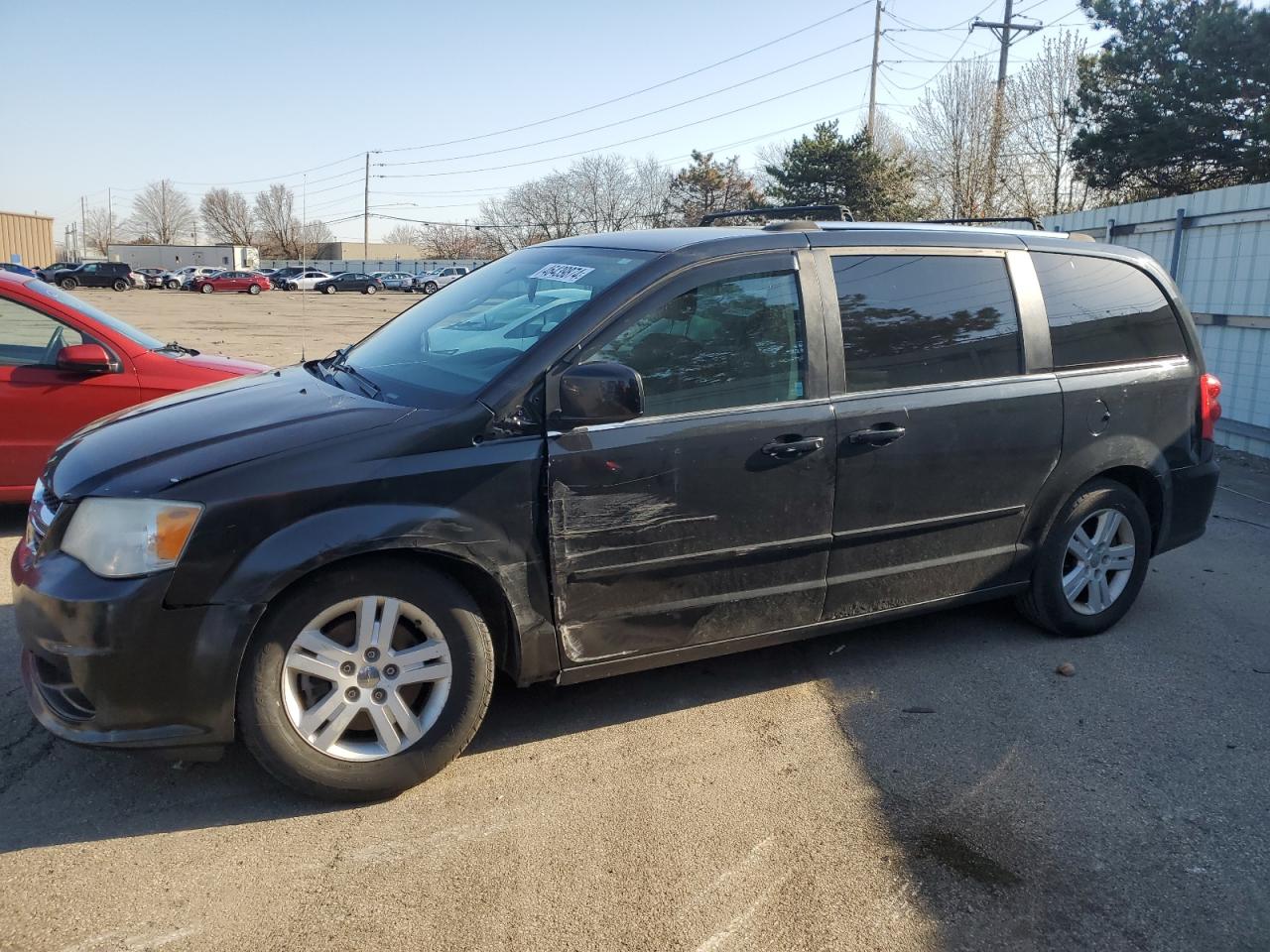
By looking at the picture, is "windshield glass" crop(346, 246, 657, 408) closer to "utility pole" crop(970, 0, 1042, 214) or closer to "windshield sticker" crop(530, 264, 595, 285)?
"windshield sticker" crop(530, 264, 595, 285)

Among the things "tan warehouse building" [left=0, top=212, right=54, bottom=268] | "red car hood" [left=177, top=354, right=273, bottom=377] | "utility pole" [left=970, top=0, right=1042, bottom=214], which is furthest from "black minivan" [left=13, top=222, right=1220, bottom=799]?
"tan warehouse building" [left=0, top=212, right=54, bottom=268]

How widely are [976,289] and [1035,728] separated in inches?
72.4

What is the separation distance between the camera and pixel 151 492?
2883 millimetres

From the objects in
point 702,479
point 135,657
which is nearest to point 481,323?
point 702,479

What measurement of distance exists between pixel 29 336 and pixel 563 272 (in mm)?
3896

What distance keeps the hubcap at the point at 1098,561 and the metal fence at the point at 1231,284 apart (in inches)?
220

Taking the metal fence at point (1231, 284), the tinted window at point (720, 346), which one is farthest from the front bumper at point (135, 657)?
the metal fence at point (1231, 284)

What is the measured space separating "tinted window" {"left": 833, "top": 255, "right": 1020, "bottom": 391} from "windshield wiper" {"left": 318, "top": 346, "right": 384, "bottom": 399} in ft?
5.89

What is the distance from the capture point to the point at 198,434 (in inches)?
127

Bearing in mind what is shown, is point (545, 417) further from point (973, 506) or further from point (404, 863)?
point (973, 506)

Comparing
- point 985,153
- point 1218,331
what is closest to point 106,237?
point 985,153

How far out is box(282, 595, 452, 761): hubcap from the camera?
3029 millimetres

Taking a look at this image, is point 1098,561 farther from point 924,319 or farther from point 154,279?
point 154,279

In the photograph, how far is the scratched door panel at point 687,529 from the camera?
3318 millimetres
